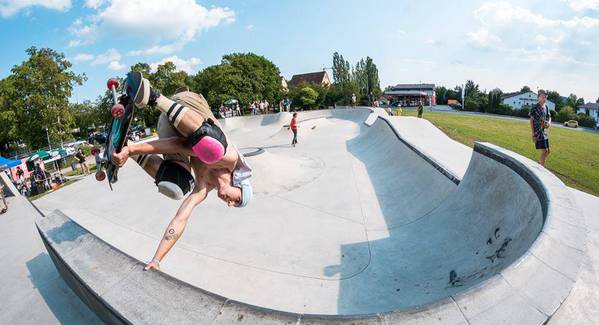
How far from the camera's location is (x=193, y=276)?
5172 millimetres

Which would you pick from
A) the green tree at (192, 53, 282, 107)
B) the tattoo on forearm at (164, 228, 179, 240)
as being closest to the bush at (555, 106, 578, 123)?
the green tree at (192, 53, 282, 107)

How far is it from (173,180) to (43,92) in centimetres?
3749

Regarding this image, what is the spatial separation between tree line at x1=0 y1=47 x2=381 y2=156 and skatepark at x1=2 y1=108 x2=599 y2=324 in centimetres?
422

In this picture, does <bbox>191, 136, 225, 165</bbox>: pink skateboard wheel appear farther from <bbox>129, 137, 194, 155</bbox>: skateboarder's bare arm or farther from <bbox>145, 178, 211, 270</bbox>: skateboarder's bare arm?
<bbox>145, 178, 211, 270</bbox>: skateboarder's bare arm

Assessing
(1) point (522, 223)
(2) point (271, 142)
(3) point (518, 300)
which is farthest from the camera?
(2) point (271, 142)

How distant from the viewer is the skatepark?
8.10ft

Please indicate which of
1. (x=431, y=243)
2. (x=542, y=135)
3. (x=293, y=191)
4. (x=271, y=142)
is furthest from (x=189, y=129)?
(x=271, y=142)

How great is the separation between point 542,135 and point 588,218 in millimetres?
3138

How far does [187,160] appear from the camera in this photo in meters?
3.50

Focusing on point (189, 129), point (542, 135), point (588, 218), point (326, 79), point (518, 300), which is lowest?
point (588, 218)

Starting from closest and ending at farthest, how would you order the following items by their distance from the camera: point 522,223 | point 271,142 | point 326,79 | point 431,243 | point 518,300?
point 518,300, point 522,223, point 431,243, point 271,142, point 326,79

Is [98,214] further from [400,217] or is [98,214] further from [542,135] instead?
[542,135]

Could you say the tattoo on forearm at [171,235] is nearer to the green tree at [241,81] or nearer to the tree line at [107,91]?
the tree line at [107,91]

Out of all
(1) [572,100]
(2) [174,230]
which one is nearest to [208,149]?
(2) [174,230]
